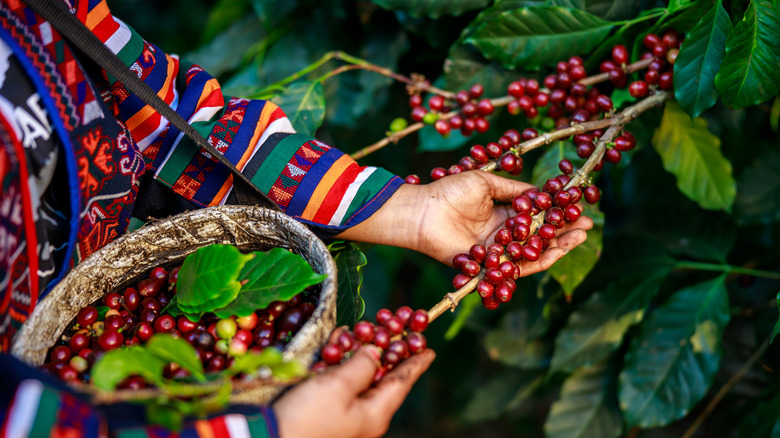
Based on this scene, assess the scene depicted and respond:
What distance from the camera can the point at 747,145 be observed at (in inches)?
65.8

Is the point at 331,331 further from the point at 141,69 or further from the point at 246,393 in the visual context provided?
the point at 141,69

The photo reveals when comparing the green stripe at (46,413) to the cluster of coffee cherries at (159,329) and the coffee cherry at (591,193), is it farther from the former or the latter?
the coffee cherry at (591,193)

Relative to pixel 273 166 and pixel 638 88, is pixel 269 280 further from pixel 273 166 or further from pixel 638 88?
pixel 638 88

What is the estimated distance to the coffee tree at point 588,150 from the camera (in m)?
0.84

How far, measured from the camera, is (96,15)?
800 mm

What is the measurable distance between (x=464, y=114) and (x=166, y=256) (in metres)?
0.64

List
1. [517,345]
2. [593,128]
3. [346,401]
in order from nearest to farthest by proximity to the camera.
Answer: [346,401] → [593,128] → [517,345]

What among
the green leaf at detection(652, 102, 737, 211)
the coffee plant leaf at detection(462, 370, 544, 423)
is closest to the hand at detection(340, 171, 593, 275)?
the green leaf at detection(652, 102, 737, 211)

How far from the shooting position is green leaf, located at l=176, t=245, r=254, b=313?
674 millimetres

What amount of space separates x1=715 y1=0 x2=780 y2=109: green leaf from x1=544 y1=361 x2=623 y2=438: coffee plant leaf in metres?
0.73

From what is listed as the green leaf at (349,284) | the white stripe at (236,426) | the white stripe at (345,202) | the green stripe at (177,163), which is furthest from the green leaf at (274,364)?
the green stripe at (177,163)

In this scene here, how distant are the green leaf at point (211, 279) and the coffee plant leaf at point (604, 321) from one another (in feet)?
2.74

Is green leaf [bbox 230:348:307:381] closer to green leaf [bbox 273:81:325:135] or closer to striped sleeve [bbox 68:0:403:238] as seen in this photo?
striped sleeve [bbox 68:0:403:238]

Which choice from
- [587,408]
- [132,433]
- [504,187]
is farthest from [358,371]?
[587,408]
